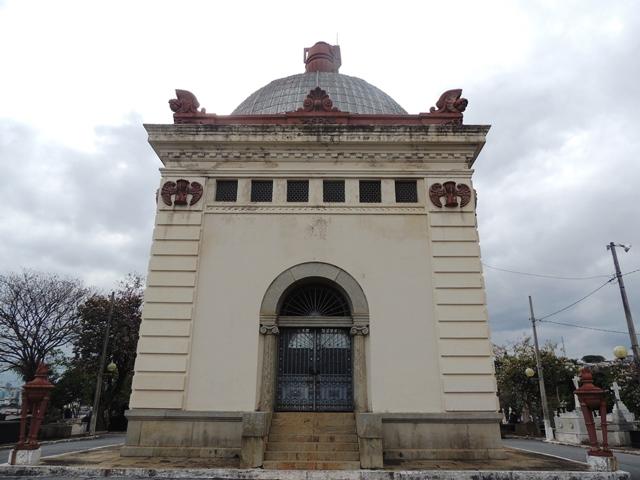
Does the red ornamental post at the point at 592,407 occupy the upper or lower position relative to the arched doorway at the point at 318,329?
lower

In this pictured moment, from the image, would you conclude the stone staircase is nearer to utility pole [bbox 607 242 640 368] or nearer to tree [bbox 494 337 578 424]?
utility pole [bbox 607 242 640 368]

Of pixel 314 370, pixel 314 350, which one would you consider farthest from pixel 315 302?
pixel 314 370

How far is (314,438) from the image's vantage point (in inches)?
456

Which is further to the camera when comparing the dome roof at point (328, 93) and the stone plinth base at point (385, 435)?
the dome roof at point (328, 93)

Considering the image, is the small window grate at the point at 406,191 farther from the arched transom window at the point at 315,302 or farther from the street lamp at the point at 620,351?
the street lamp at the point at 620,351

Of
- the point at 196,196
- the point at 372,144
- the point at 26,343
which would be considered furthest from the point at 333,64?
the point at 26,343

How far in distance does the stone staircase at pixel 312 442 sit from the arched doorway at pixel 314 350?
1.79 feet

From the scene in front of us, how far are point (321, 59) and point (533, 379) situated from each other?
96.0 feet

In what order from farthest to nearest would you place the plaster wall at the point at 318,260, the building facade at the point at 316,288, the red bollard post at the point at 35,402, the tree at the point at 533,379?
1. the tree at the point at 533,379
2. the plaster wall at the point at 318,260
3. the building facade at the point at 316,288
4. the red bollard post at the point at 35,402

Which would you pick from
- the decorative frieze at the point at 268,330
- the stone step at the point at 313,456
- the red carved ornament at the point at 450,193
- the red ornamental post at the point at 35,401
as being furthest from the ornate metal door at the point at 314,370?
the red ornamental post at the point at 35,401

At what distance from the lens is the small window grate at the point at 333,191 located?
14570 millimetres

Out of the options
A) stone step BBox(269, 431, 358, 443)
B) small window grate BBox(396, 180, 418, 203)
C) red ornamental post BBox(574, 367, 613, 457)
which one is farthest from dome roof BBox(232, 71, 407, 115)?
red ornamental post BBox(574, 367, 613, 457)

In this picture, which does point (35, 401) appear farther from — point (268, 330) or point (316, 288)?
point (316, 288)

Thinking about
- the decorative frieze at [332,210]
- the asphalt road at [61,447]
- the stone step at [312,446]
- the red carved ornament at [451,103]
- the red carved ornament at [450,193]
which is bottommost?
the asphalt road at [61,447]
